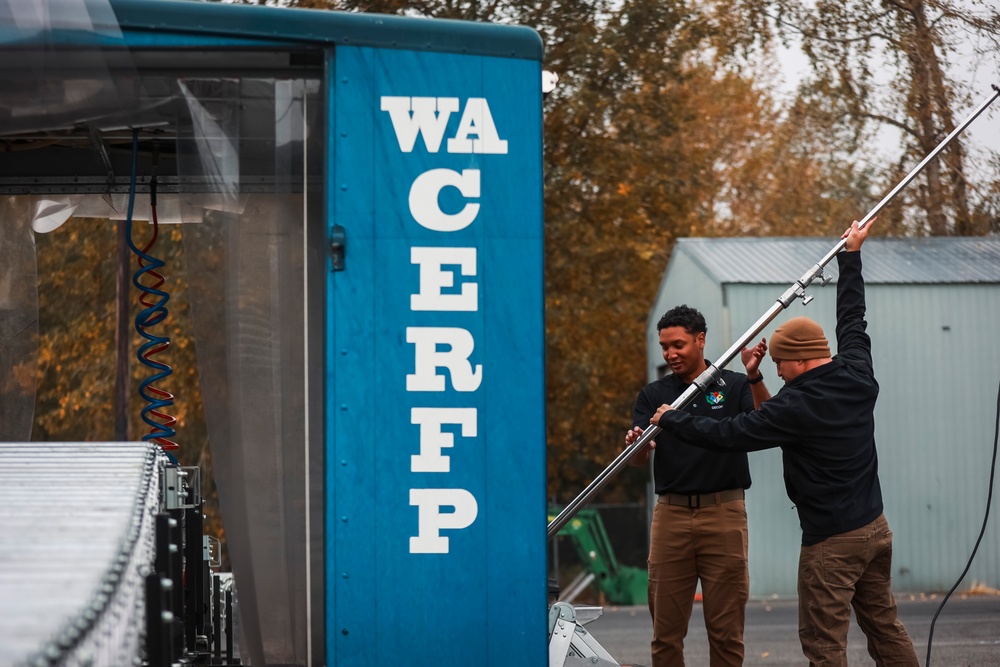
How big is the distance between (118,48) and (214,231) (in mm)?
742

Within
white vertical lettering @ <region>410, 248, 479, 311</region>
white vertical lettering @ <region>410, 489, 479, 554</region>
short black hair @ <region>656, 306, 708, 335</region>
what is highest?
white vertical lettering @ <region>410, 248, 479, 311</region>

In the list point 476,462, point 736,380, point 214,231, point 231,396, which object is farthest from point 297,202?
point 736,380

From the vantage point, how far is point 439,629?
13.8 feet

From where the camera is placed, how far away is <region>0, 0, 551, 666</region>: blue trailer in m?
4.20

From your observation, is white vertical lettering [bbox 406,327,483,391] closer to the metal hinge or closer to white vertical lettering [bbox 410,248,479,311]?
Result: white vertical lettering [bbox 410,248,479,311]

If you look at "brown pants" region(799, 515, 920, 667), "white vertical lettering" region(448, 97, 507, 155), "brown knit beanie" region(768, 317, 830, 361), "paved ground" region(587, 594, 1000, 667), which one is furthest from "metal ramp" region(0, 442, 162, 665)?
"paved ground" region(587, 594, 1000, 667)

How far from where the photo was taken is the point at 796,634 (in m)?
9.99

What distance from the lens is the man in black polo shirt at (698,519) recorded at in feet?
18.1

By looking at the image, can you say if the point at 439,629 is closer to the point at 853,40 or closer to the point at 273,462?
the point at 273,462

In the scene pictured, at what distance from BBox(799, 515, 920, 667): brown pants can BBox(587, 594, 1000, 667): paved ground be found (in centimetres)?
313

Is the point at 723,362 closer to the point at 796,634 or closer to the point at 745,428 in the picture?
the point at 745,428

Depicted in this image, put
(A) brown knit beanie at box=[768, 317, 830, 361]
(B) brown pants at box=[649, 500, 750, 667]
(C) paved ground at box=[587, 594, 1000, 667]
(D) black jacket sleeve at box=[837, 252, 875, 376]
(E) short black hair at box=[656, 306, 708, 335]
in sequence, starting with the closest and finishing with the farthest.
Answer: (A) brown knit beanie at box=[768, 317, 830, 361] → (D) black jacket sleeve at box=[837, 252, 875, 376] → (B) brown pants at box=[649, 500, 750, 667] → (E) short black hair at box=[656, 306, 708, 335] → (C) paved ground at box=[587, 594, 1000, 667]

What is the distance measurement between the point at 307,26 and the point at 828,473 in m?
2.74

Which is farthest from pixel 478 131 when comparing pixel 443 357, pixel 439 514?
pixel 439 514
